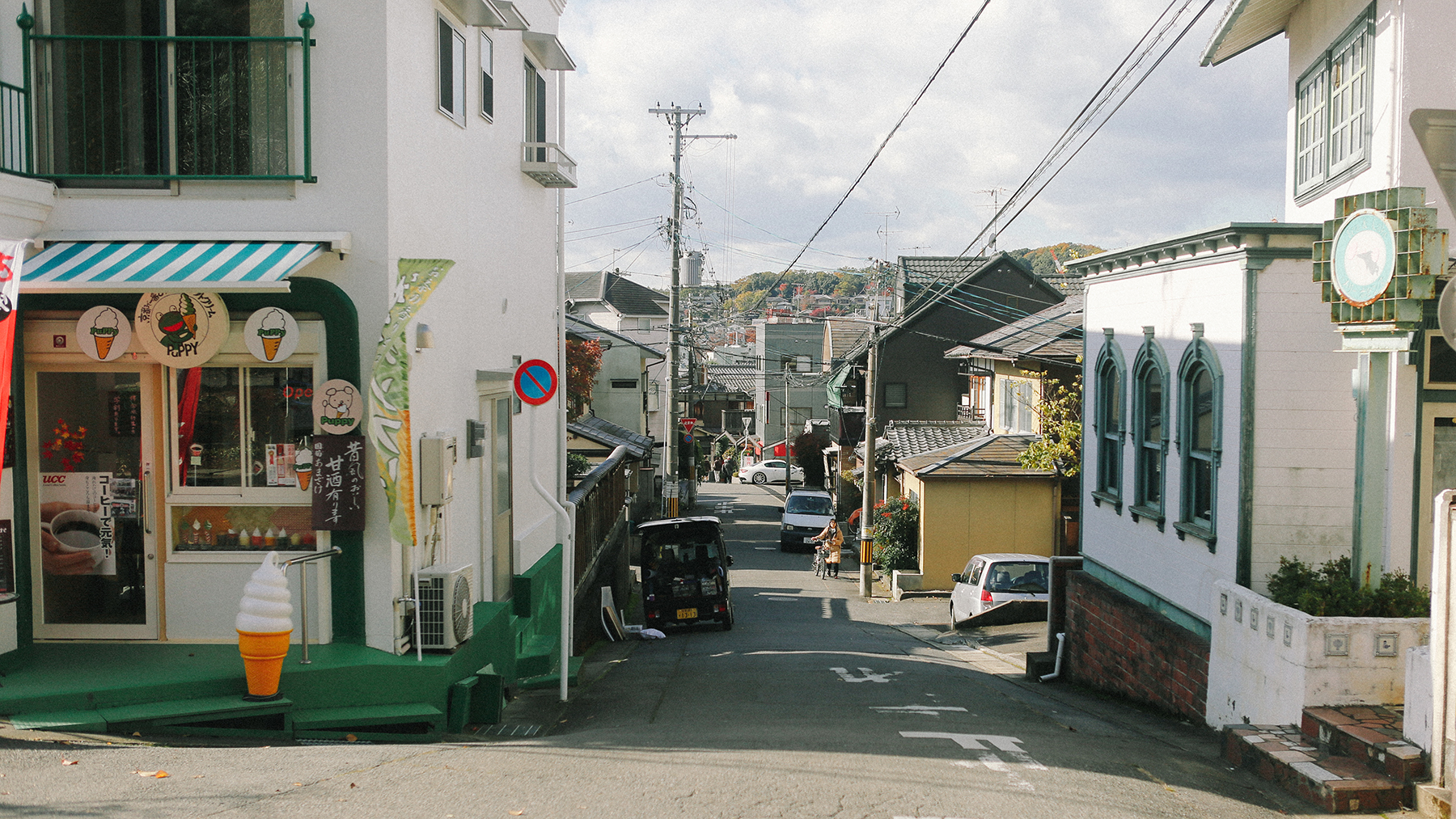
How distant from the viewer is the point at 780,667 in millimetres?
13461

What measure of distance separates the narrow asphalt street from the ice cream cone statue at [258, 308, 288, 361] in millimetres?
2833

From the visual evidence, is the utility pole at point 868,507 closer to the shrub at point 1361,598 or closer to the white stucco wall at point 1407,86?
the white stucco wall at point 1407,86

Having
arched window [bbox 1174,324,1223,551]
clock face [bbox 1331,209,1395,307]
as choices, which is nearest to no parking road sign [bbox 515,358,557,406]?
arched window [bbox 1174,324,1223,551]

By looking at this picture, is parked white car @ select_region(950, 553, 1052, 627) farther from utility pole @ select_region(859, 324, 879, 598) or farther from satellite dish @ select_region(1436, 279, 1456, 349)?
satellite dish @ select_region(1436, 279, 1456, 349)

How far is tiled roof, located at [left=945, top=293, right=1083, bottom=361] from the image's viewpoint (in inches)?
1001

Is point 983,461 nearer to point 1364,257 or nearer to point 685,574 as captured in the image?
point 685,574

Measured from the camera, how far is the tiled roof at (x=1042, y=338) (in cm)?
2542

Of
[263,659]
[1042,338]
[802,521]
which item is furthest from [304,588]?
[802,521]

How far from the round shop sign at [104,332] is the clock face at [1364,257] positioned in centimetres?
920

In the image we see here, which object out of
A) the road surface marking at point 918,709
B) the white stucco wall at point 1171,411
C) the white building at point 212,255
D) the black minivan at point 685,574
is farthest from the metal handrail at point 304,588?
the black minivan at point 685,574

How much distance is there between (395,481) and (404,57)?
338 cm

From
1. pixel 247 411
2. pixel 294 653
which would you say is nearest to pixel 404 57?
pixel 247 411

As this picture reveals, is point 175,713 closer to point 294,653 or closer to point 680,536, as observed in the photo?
point 294,653

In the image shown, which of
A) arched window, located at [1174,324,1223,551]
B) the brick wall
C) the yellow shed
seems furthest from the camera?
the yellow shed
